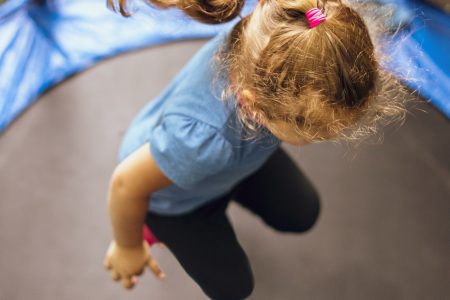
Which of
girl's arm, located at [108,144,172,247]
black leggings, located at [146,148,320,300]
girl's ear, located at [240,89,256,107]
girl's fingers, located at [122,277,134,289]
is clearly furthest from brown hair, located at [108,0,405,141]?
girl's fingers, located at [122,277,134,289]

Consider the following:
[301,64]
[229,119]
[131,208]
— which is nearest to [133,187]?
[131,208]

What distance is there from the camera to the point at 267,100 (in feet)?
1.56

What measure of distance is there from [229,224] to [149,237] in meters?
0.12

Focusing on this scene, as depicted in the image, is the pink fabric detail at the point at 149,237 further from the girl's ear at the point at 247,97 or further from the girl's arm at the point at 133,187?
the girl's ear at the point at 247,97

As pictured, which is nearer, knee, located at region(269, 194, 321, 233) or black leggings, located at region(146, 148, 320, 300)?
black leggings, located at region(146, 148, 320, 300)

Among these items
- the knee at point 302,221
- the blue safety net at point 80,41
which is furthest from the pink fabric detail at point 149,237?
the blue safety net at point 80,41

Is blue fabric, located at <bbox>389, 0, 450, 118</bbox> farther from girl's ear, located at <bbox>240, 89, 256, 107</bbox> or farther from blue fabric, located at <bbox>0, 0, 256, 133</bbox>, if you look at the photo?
girl's ear, located at <bbox>240, 89, 256, 107</bbox>

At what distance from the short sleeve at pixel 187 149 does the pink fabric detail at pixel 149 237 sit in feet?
0.63

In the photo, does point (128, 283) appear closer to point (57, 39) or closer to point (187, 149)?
point (187, 149)

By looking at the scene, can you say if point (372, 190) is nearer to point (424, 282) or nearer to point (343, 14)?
point (424, 282)

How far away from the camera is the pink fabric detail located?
0.73m

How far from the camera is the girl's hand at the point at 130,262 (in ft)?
2.33

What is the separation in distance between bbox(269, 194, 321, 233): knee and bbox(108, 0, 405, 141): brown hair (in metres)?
0.38

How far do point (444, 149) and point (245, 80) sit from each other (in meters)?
0.52
